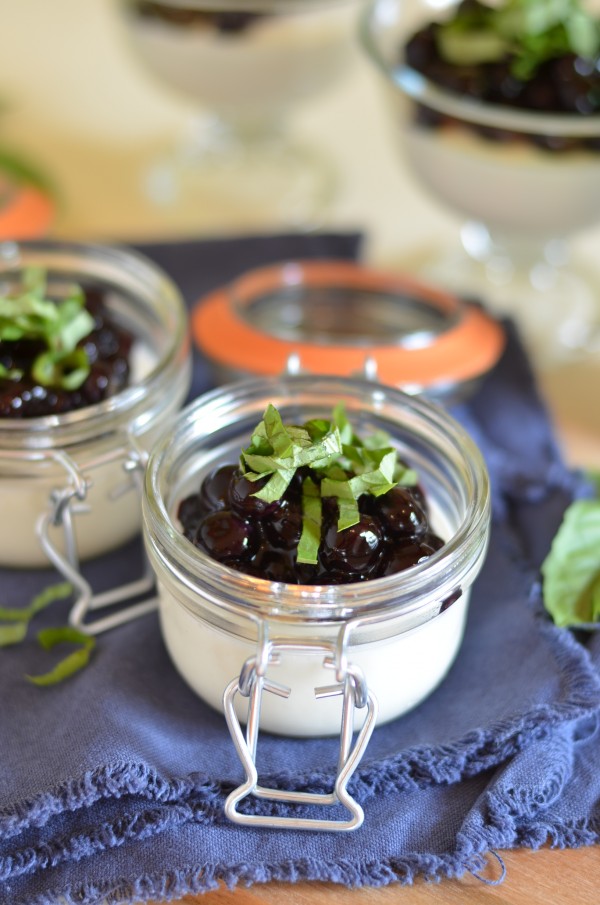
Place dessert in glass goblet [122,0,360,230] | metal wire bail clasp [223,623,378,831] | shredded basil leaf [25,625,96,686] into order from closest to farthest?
metal wire bail clasp [223,623,378,831], shredded basil leaf [25,625,96,686], dessert in glass goblet [122,0,360,230]

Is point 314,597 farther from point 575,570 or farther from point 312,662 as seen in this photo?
point 575,570

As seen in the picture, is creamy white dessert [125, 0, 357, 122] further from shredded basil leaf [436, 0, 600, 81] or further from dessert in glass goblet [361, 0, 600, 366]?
shredded basil leaf [436, 0, 600, 81]

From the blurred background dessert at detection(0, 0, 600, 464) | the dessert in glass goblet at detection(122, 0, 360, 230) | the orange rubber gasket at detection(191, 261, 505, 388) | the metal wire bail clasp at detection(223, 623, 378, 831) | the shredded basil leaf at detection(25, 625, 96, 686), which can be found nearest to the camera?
the metal wire bail clasp at detection(223, 623, 378, 831)

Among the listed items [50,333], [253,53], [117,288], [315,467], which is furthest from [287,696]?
[253,53]

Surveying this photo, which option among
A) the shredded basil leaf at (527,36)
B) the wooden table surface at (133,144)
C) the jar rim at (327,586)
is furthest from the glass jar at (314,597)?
the shredded basil leaf at (527,36)

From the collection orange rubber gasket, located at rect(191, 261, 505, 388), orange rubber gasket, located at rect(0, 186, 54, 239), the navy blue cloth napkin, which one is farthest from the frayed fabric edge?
orange rubber gasket, located at rect(0, 186, 54, 239)
